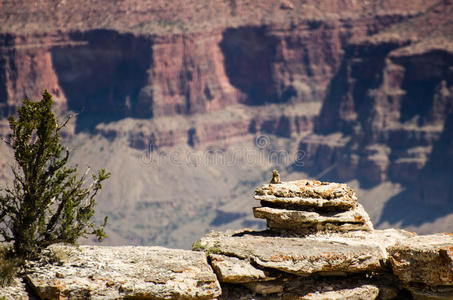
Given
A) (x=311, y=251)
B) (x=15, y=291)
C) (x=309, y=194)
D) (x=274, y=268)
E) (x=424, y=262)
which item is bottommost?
(x=15, y=291)

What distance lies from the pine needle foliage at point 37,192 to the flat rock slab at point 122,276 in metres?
0.72

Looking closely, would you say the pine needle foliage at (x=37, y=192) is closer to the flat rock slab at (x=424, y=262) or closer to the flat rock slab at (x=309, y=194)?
the flat rock slab at (x=309, y=194)

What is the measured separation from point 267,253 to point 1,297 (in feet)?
28.8

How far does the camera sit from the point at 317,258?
22.7m

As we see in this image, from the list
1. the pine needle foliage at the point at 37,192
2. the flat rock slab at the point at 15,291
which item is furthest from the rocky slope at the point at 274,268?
the pine needle foliage at the point at 37,192

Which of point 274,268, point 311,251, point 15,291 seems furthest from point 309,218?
point 15,291

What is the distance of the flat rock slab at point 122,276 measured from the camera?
21.2 meters

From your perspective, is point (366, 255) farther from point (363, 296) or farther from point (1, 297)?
point (1, 297)

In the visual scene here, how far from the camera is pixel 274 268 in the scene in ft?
74.9

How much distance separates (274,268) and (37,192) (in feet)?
28.1

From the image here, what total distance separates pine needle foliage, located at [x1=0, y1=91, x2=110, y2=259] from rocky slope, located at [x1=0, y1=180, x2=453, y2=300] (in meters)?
0.71

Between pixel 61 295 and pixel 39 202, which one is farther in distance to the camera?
pixel 39 202

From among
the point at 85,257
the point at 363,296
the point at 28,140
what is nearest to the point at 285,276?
the point at 363,296

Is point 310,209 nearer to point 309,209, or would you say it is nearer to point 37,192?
point 309,209
